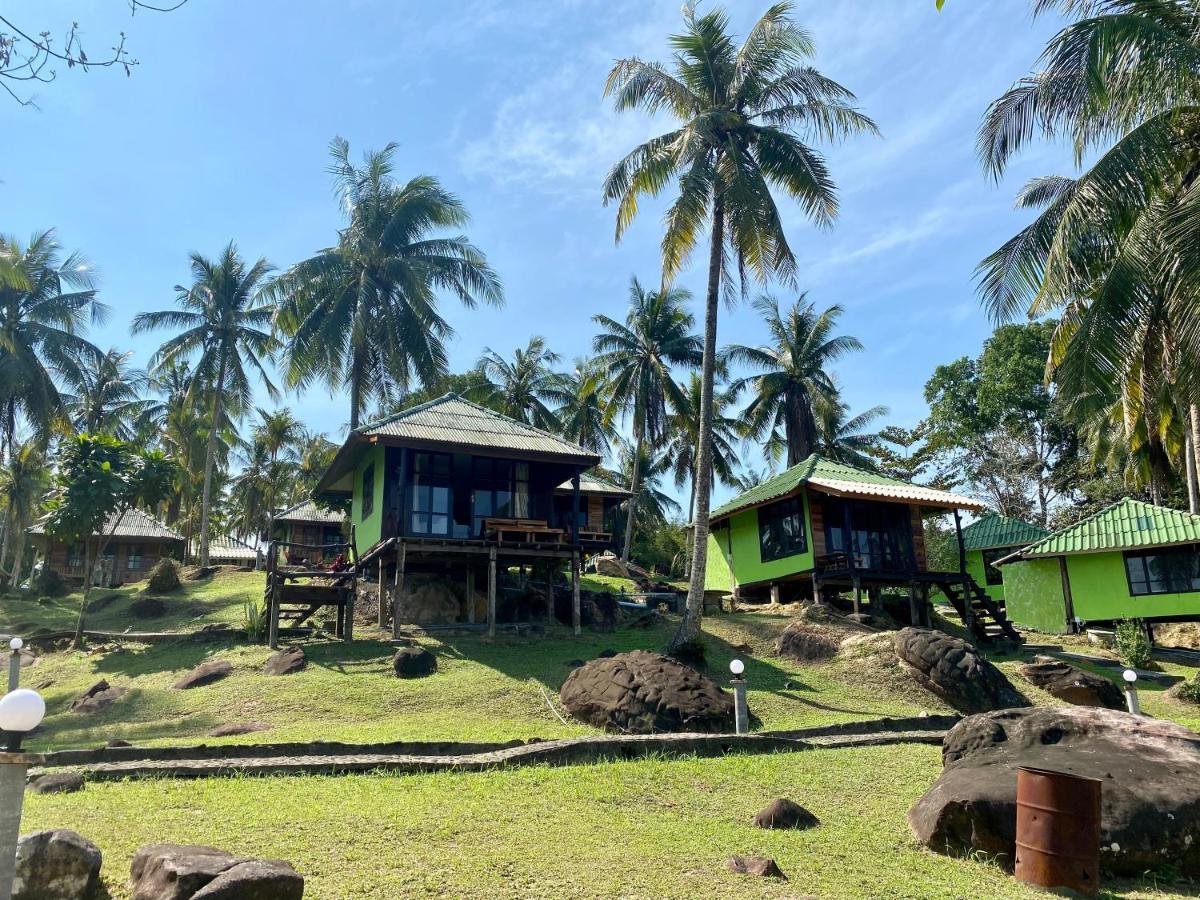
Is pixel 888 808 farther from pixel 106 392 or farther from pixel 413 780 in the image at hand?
pixel 106 392

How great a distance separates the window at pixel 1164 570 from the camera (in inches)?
939

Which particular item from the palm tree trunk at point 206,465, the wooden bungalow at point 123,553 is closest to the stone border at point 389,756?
the palm tree trunk at point 206,465

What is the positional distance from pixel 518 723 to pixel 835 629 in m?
8.48

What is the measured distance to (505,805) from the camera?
7.92 meters

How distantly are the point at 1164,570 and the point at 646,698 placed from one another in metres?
19.3

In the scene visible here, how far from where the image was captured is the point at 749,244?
1862 centimetres

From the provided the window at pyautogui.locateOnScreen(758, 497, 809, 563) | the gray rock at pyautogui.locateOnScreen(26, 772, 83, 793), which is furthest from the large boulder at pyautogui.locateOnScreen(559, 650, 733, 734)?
the window at pyautogui.locateOnScreen(758, 497, 809, 563)

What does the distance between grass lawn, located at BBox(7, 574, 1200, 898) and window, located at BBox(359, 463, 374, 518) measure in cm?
686

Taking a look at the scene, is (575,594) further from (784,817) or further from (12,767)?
(12,767)

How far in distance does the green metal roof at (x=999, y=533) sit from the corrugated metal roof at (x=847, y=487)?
317 inches

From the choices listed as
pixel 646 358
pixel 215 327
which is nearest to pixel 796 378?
pixel 646 358

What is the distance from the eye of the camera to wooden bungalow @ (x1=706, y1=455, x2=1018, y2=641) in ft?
73.7

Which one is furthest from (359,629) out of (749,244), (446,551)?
(749,244)

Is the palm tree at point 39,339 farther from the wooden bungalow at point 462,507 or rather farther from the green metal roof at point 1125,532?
the green metal roof at point 1125,532
